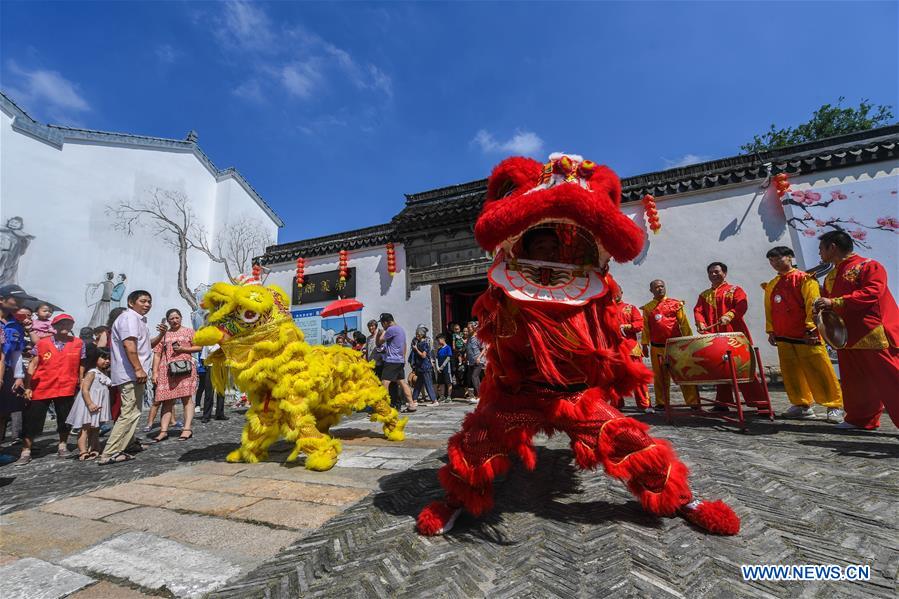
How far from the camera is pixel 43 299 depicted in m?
11.5

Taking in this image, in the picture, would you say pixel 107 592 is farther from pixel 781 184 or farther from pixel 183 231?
pixel 183 231

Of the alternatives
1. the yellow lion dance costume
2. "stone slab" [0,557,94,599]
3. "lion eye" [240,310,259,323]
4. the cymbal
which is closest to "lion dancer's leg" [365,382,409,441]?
the yellow lion dance costume

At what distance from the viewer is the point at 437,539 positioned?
1685mm

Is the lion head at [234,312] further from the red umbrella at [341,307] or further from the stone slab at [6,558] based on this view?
the red umbrella at [341,307]

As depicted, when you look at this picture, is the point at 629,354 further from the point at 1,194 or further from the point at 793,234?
the point at 1,194

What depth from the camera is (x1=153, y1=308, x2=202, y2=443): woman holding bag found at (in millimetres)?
4926

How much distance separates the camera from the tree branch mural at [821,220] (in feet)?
23.6

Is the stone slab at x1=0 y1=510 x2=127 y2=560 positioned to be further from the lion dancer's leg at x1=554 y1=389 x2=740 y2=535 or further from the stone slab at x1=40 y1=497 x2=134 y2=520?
the lion dancer's leg at x1=554 y1=389 x2=740 y2=535

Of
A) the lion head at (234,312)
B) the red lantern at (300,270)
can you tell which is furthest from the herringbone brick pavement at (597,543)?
the red lantern at (300,270)

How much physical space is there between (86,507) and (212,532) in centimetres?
127

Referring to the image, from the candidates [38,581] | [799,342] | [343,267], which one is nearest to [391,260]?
[343,267]

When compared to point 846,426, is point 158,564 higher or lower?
higher

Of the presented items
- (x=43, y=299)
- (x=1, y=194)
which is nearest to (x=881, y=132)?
(x=43, y=299)

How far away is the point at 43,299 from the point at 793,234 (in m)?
20.6
